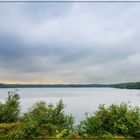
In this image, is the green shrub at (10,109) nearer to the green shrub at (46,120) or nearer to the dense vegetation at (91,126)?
the green shrub at (46,120)

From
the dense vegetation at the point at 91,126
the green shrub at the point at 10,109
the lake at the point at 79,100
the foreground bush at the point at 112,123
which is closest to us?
the dense vegetation at the point at 91,126

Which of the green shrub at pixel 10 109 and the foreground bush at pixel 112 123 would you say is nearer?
the foreground bush at pixel 112 123

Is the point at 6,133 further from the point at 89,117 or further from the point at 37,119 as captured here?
the point at 89,117

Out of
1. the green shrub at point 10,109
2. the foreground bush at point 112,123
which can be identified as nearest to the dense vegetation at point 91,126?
the foreground bush at point 112,123

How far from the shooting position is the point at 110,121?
908 centimetres

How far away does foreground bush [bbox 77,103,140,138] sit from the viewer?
8883mm

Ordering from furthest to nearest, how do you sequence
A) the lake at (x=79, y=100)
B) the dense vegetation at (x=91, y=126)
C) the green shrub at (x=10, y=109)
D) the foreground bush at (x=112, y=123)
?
the lake at (x=79, y=100) < the green shrub at (x=10, y=109) < the foreground bush at (x=112, y=123) < the dense vegetation at (x=91, y=126)

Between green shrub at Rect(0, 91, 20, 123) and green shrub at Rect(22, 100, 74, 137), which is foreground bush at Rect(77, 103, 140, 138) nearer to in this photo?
green shrub at Rect(22, 100, 74, 137)

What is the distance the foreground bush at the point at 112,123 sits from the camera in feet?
29.1

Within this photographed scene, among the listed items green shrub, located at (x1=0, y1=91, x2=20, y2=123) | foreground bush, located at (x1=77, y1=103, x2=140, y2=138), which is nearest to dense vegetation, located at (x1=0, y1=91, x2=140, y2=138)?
foreground bush, located at (x1=77, y1=103, x2=140, y2=138)

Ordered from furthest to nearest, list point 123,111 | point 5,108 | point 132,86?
point 132,86
point 5,108
point 123,111

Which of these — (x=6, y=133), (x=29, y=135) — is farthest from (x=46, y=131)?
(x=6, y=133)

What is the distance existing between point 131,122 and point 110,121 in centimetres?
60

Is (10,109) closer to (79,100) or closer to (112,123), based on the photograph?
(112,123)
